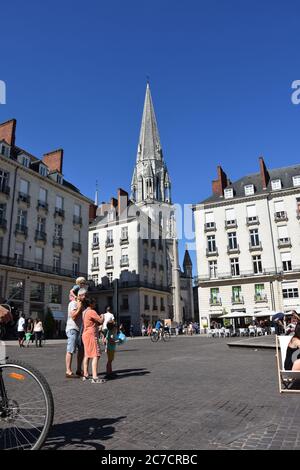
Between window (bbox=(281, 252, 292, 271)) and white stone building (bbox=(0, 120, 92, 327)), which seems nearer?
white stone building (bbox=(0, 120, 92, 327))

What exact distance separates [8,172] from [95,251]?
24.7m

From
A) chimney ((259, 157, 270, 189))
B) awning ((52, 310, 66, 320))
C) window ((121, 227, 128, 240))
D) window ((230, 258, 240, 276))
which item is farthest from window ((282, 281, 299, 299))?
awning ((52, 310, 66, 320))

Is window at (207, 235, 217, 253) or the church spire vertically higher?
the church spire

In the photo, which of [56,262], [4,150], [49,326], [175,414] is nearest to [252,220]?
[56,262]

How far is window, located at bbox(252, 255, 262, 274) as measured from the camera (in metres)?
46.7

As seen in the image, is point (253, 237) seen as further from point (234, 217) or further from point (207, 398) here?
point (207, 398)

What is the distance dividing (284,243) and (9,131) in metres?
33.6

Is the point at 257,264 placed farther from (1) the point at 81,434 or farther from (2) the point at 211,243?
(1) the point at 81,434

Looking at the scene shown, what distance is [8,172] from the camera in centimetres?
3728

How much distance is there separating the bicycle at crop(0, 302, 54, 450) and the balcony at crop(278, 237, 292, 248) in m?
45.5

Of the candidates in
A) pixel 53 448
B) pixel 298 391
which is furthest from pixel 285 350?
pixel 53 448

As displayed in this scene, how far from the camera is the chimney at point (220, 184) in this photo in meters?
51.8

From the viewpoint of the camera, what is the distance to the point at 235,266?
48281mm

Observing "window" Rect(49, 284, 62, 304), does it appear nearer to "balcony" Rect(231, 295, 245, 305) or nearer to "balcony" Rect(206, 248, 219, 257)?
"balcony" Rect(206, 248, 219, 257)
